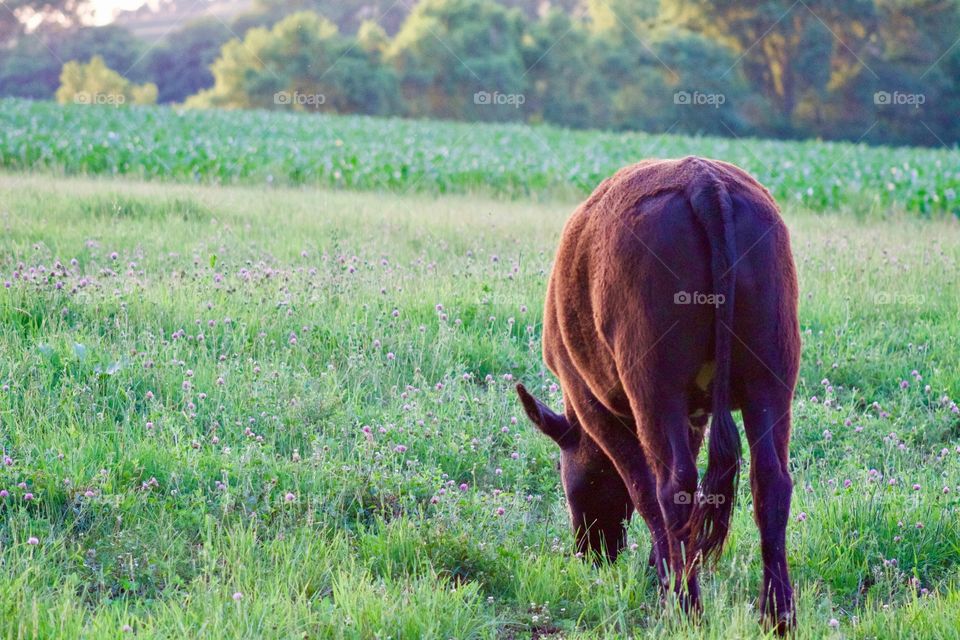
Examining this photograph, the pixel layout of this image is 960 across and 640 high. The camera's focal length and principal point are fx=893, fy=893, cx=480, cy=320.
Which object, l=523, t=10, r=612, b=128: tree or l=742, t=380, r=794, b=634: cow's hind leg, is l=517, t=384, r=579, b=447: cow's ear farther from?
l=523, t=10, r=612, b=128: tree

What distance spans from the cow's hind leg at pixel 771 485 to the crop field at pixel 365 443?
0.09m

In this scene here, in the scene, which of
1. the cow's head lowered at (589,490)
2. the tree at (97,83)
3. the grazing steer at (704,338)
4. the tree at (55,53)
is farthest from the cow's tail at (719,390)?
the tree at (55,53)

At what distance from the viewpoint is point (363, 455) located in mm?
4688

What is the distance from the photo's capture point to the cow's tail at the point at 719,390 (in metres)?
2.97

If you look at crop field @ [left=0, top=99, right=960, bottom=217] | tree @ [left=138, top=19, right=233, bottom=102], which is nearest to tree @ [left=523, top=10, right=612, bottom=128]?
tree @ [left=138, top=19, right=233, bottom=102]

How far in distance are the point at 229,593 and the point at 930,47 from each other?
173 ft

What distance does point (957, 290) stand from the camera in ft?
26.3

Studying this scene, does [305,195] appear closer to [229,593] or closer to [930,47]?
[229,593]

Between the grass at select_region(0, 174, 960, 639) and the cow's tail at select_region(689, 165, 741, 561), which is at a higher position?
the cow's tail at select_region(689, 165, 741, 561)

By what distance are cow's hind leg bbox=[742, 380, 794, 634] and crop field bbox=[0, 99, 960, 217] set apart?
12289 millimetres

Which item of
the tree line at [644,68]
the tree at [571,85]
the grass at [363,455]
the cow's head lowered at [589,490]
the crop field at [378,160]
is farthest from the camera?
the tree at [571,85]

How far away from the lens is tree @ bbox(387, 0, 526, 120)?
1989 inches

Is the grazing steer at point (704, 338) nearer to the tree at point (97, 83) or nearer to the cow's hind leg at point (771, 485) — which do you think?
the cow's hind leg at point (771, 485)

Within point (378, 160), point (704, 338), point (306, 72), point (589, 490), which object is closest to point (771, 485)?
point (704, 338)
